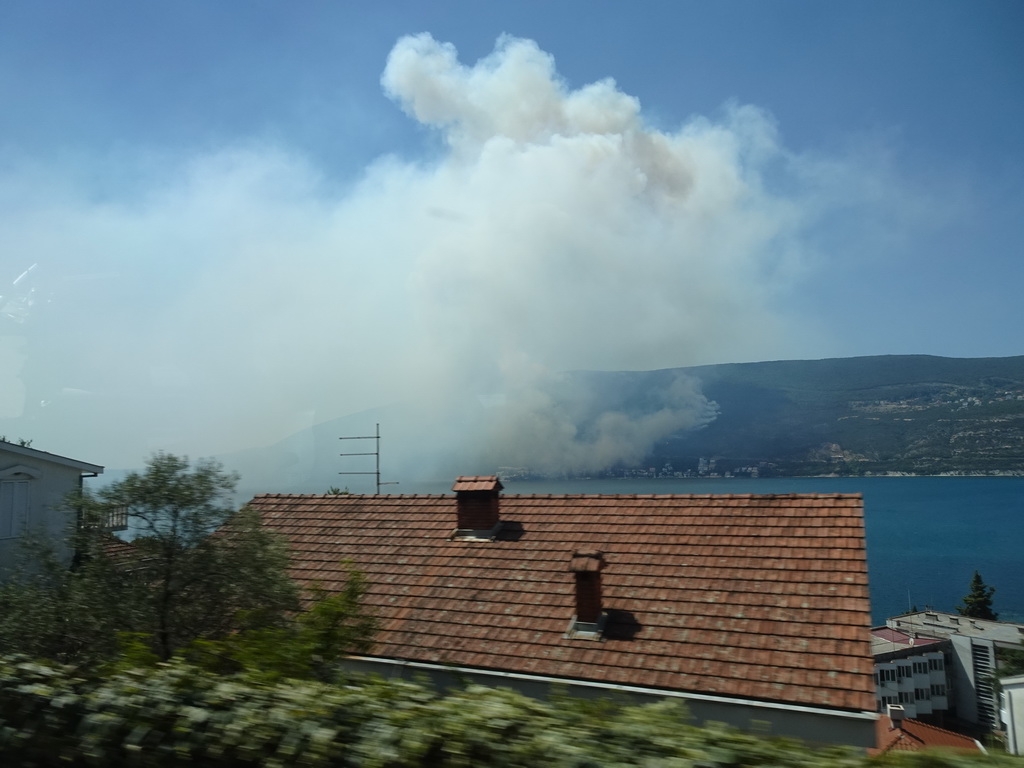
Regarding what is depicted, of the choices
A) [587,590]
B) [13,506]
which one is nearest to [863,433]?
[587,590]

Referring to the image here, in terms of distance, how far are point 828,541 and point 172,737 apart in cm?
1076

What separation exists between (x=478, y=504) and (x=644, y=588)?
405 centimetres

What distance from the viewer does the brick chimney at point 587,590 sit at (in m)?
11.5

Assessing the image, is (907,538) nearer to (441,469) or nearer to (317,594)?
(441,469)

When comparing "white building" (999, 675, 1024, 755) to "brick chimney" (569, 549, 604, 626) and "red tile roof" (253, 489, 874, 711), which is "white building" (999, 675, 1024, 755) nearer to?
"red tile roof" (253, 489, 874, 711)

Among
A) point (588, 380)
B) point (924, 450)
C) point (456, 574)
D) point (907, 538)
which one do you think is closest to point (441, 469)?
point (456, 574)

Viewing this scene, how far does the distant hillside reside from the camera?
139m

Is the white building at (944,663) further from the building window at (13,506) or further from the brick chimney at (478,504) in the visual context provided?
the building window at (13,506)

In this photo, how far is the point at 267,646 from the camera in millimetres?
5434

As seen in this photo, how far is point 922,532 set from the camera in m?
116

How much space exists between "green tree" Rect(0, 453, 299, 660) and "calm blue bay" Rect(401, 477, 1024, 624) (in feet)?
138

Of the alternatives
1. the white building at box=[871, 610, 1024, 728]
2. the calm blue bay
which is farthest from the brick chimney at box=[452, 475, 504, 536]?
the white building at box=[871, 610, 1024, 728]

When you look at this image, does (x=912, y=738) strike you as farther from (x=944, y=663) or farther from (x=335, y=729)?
(x=944, y=663)

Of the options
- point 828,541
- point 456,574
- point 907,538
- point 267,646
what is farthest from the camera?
point 907,538
